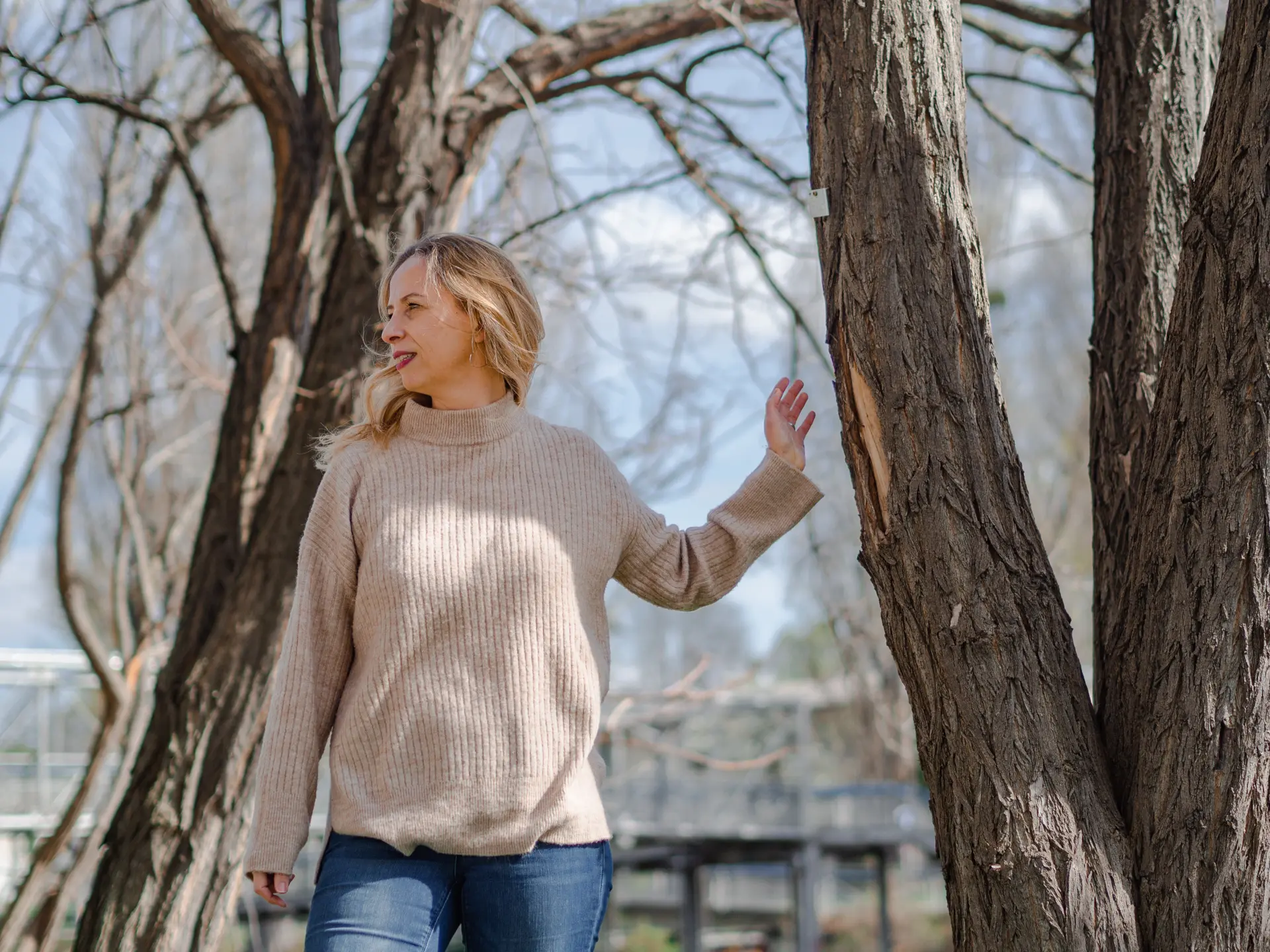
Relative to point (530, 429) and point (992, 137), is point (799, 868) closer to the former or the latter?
point (992, 137)

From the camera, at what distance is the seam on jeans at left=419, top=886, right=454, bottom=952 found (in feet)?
6.00

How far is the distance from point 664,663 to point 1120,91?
63.7 feet

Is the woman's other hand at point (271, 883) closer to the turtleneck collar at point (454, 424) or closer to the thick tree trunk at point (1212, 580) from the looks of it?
the turtleneck collar at point (454, 424)

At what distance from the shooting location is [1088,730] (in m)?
1.81

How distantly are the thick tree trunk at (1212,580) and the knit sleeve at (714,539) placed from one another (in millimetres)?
576

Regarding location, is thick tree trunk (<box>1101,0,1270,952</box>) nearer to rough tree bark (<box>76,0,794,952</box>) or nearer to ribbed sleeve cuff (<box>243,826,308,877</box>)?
ribbed sleeve cuff (<box>243,826,308,877</box>)

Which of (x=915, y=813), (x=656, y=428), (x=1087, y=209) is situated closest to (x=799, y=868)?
(x=915, y=813)

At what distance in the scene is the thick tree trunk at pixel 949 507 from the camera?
1.71 meters

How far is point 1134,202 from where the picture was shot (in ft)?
7.72

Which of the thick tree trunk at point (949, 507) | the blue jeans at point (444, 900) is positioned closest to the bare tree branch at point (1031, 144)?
the thick tree trunk at point (949, 507)

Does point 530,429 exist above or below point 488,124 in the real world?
below

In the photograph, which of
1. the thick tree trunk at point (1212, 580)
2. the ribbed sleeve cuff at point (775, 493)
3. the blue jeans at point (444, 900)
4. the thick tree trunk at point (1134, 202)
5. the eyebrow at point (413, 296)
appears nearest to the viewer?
the thick tree trunk at point (1212, 580)

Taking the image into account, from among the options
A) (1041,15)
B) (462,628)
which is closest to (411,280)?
(462,628)

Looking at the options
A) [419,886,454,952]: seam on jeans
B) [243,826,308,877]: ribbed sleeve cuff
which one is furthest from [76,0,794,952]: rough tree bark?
[419,886,454,952]: seam on jeans
